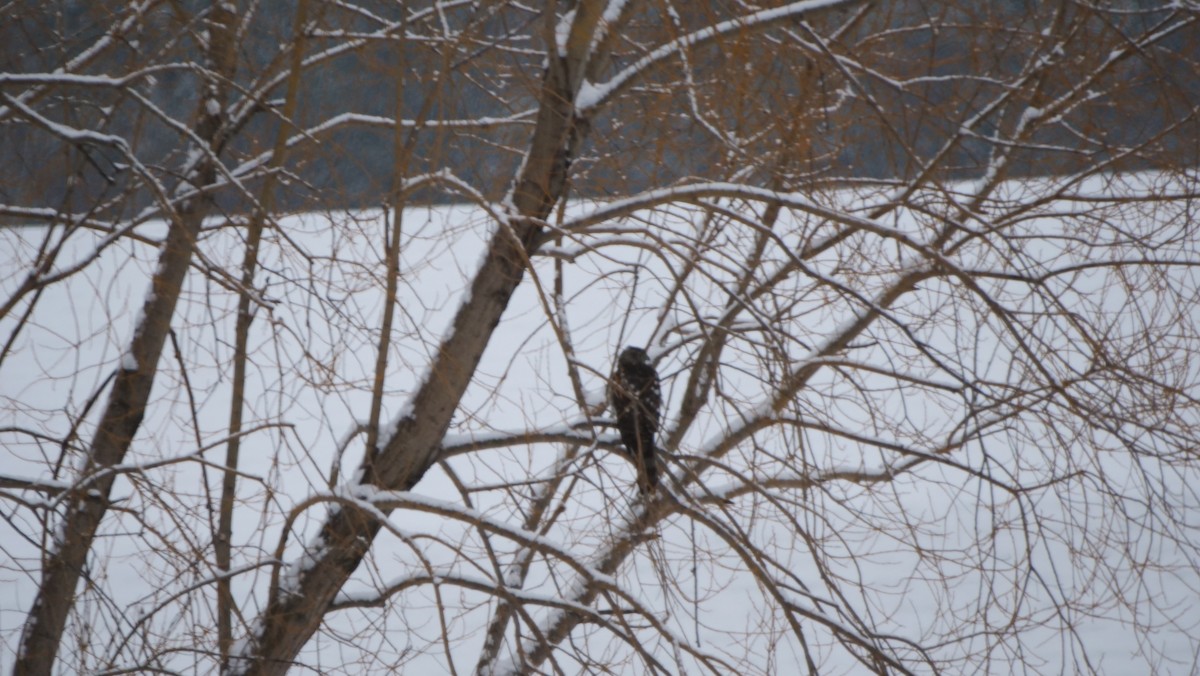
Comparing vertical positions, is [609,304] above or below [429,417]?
above

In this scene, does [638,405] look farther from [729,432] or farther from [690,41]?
[690,41]

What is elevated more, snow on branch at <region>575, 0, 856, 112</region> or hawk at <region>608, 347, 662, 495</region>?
snow on branch at <region>575, 0, 856, 112</region>

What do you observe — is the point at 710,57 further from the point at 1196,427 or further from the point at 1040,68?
the point at 1196,427

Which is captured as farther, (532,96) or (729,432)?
(532,96)

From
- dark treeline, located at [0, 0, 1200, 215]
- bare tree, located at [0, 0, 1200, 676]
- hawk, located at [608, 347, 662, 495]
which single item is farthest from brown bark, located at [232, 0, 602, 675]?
hawk, located at [608, 347, 662, 495]

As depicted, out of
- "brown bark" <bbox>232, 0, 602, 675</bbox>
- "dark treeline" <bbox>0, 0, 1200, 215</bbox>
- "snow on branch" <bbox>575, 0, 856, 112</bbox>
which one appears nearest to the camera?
"snow on branch" <bbox>575, 0, 856, 112</bbox>

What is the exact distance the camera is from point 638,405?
201cm

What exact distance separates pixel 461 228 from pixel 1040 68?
1393 mm

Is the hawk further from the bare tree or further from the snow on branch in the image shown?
the snow on branch

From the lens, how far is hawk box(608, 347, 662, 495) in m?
2.01

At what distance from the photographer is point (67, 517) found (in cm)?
208

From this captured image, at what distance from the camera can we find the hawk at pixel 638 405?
2006 mm

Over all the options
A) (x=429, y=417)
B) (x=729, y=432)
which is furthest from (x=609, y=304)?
(x=729, y=432)

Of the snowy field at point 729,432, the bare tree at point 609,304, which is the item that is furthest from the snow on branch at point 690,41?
the snowy field at point 729,432
